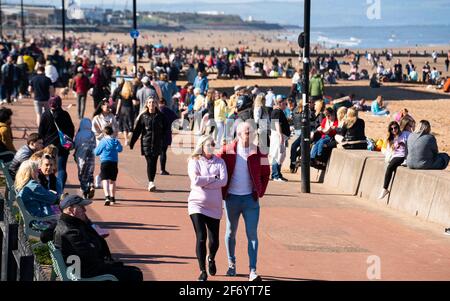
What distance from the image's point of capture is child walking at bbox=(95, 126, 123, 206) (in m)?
17.1

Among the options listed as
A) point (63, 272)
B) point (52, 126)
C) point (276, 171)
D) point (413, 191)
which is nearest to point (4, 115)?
point (52, 126)

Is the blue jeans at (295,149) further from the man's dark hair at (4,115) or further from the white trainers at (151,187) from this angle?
the man's dark hair at (4,115)

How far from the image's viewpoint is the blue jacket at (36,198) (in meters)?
→ 13.0

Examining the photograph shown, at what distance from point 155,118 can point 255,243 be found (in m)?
7.19

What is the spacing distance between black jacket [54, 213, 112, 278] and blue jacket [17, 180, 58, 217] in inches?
→ 110

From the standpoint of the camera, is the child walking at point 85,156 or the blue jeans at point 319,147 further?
the blue jeans at point 319,147

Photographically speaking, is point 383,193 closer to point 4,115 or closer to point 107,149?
point 107,149

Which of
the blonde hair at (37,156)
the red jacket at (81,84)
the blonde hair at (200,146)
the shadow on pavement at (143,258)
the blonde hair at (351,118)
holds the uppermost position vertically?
the blonde hair at (200,146)

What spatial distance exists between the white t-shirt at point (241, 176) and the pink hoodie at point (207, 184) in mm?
187

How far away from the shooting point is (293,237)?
14.9 meters

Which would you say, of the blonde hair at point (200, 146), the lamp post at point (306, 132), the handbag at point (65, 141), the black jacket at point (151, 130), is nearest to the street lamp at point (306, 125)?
the lamp post at point (306, 132)

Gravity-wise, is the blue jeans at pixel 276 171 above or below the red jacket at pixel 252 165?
below

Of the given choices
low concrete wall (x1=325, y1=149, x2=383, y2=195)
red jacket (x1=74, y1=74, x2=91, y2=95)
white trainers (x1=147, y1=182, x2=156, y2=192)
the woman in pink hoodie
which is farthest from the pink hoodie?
red jacket (x1=74, y1=74, x2=91, y2=95)

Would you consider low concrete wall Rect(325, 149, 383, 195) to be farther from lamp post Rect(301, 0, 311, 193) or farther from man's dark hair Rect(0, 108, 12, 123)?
man's dark hair Rect(0, 108, 12, 123)
